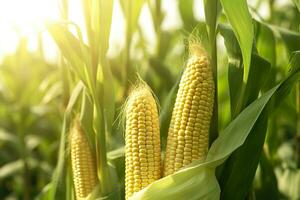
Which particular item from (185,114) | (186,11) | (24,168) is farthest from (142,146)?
(24,168)

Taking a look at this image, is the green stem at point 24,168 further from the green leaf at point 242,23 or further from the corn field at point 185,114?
the green leaf at point 242,23

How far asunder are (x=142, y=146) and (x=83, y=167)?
0.36 meters

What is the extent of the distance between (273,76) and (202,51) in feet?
2.23

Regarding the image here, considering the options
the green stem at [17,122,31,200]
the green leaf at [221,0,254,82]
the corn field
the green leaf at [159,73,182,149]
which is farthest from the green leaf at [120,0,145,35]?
the green stem at [17,122,31,200]

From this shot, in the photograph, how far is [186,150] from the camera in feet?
5.80

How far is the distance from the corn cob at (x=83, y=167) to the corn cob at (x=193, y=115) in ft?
1.28

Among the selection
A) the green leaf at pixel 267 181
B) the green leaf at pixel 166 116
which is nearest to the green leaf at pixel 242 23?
the green leaf at pixel 166 116

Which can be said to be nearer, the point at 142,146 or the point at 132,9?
the point at 142,146

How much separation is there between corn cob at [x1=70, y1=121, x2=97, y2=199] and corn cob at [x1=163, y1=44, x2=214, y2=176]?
0.39 meters

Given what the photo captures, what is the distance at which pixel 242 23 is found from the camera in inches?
71.1

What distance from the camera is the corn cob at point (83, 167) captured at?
2.06 metres

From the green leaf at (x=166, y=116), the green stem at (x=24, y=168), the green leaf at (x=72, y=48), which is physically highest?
the green leaf at (x=72, y=48)

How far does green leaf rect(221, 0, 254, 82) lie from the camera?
178cm

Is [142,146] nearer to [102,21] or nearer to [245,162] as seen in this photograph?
[245,162]
